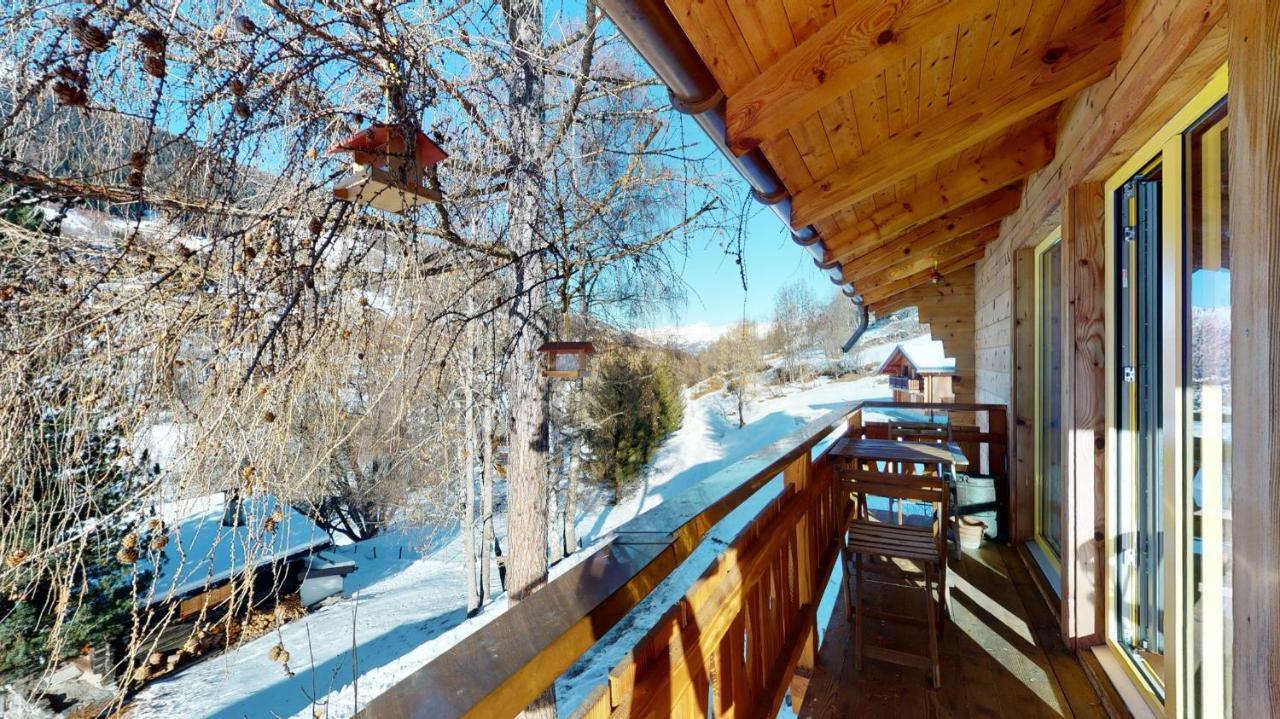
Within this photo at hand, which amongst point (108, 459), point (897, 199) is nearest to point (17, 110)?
point (108, 459)

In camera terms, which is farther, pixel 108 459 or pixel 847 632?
pixel 847 632

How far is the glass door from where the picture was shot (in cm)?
308

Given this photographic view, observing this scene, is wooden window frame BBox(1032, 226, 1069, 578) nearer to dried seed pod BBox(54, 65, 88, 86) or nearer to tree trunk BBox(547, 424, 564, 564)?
dried seed pod BBox(54, 65, 88, 86)

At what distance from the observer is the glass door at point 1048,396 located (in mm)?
3082

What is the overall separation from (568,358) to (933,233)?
2774mm

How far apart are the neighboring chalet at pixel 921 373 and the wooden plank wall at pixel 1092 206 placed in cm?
415

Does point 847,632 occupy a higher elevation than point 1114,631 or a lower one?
lower

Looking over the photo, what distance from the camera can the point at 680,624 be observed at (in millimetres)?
1146

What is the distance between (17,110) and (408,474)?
368 inches

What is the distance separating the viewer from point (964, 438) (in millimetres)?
4270

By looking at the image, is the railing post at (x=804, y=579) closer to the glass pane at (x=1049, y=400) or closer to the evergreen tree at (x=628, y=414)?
the glass pane at (x=1049, y=400)

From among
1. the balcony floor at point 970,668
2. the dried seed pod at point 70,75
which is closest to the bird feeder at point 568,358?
the balcony floor at point 970,668

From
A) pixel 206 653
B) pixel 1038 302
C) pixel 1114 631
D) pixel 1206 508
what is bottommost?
pixel 206 653

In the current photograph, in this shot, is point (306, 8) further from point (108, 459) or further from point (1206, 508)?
point (1206, 508)
